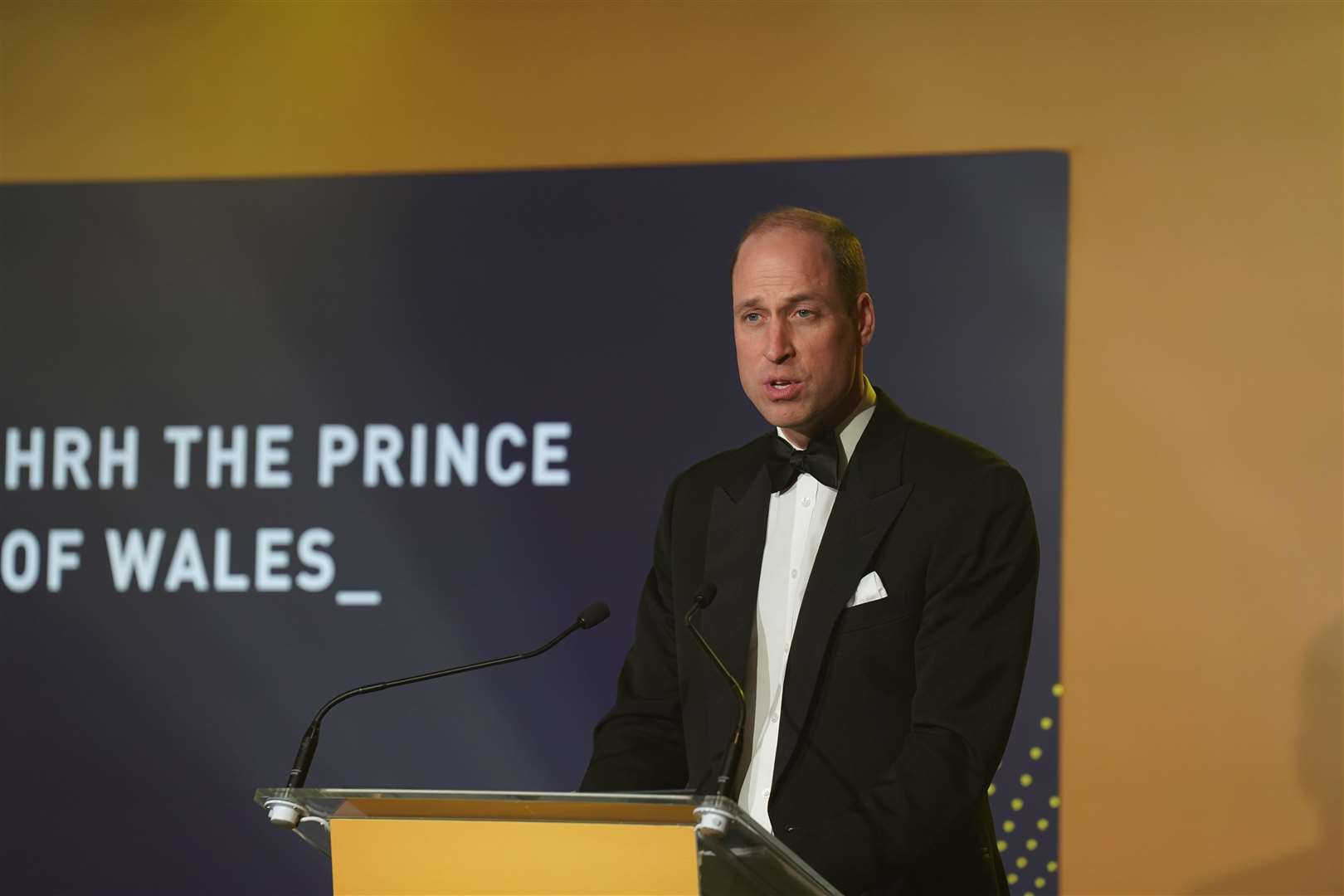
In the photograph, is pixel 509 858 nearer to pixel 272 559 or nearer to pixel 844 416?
pixel 844 416

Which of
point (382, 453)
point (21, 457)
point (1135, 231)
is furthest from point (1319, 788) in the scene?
point (21, 457)

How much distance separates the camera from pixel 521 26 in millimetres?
4016

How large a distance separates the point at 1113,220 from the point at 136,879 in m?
2.98

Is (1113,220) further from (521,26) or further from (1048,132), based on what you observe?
(521,26)

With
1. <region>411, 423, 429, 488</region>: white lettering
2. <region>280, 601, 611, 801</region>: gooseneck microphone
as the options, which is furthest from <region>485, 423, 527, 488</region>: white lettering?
<region>280, 601, 611, 801</region>: gooseneck microphone

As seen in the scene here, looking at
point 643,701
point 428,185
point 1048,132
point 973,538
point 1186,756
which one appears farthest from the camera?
point 428,185

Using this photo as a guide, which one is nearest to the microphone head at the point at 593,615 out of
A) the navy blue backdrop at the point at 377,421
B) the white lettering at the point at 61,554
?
the navy blue backdrop at the point at 377,421

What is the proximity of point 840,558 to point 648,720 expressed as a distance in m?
0.43

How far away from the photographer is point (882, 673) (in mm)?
2166

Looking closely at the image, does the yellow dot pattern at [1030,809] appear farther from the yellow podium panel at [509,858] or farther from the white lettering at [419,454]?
the yellow podium panel at [509,858]

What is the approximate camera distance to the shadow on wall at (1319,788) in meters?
3.42

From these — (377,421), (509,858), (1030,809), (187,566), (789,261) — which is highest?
(789,261)

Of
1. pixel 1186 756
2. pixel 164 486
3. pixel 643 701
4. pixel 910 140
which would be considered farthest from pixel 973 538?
pixel 164 486

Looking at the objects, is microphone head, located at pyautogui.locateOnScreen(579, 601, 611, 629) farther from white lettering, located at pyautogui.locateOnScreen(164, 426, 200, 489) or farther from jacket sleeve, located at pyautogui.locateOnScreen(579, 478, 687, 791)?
white lettering, located at pyautogui.locateOnScreen(164, 426, 200, 489)
